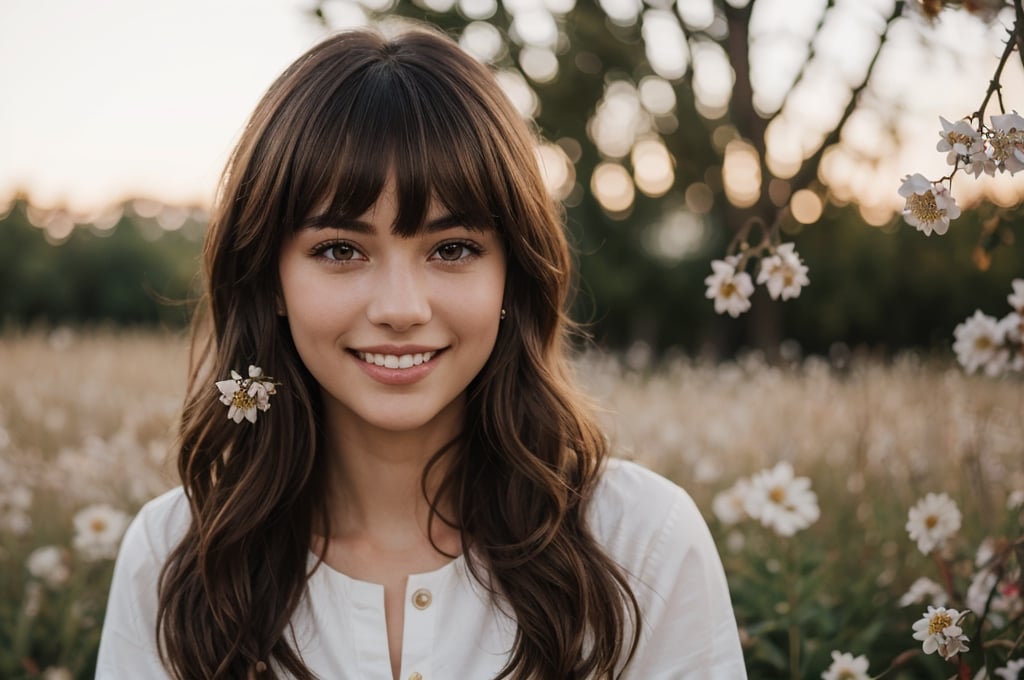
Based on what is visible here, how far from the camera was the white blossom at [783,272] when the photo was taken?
5.65 ft

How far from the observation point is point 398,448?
1.99 m

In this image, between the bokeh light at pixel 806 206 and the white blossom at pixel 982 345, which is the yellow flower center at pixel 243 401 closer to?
the white blossom at pixel 982 345

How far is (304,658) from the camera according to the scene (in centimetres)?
189

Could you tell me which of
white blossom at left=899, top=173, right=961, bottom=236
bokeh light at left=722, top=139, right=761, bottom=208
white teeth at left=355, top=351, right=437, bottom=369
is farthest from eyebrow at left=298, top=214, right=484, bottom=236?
bokeh light at left=722, top=139, right=761, bottom=208

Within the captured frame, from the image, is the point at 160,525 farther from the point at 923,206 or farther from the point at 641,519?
the point at 923,206

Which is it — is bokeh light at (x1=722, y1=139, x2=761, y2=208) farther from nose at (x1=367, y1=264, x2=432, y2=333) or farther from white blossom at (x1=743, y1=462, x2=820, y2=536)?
nose at (x1=367, y1=264, x2=432, y2=333)

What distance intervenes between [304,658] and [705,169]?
399 inches

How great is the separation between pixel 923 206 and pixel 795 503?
3.82 feet

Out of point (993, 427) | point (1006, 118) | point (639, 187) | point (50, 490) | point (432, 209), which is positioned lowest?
point (50, 490)

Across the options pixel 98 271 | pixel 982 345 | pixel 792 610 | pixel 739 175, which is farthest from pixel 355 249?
pixel 98 271

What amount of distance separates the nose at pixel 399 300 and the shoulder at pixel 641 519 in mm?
575

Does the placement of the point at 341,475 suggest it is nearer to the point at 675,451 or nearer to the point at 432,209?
the point at 432,209

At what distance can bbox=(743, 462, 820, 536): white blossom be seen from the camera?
2.37 metres

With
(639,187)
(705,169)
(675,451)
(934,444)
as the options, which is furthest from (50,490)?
(639,187)
